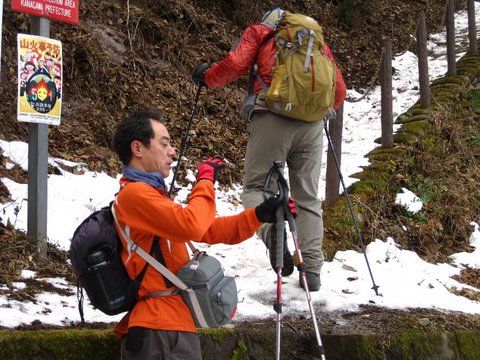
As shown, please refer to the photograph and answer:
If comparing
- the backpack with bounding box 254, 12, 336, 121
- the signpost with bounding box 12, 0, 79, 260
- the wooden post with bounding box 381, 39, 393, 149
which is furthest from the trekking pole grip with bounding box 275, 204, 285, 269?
the wooden post with bounding box 381, 39, 393, 149

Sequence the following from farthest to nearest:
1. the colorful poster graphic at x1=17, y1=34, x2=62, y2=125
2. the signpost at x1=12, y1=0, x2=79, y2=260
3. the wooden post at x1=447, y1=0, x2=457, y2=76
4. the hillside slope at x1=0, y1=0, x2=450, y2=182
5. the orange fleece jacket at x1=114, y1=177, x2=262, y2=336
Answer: the wooden post at x1=447, y1=0, x2=457, y2=76 < the hillside slope at x1=0, y1=0, x2=450, y2=182 < the signpost at x1=12, y1=0, x2=79, y2=260 < the colorful poster graphic at x1=17, y1=34, x2=62, y2=125 < the orange fleece jacket at x1=114, y1=177, x2=262, y2=336

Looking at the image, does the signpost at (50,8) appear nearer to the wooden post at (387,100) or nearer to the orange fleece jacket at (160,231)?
the orange fleece jacket at (160,231)

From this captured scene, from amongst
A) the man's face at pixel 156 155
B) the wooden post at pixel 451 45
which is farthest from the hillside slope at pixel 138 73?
the man's face at pixel 156 155

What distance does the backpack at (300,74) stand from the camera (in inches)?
160

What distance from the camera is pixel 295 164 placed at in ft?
15.0

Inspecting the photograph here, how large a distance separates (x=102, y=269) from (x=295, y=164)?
2.45m

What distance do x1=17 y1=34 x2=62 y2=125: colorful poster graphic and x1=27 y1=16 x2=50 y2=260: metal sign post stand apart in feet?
0.39

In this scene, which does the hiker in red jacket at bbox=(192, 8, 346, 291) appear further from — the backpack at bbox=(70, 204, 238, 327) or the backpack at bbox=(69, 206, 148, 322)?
the backpack at bbox=(69, 206, 148, 322)

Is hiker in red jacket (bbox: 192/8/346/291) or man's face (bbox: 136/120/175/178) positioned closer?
man's face (bbox: 136/120/175/178)

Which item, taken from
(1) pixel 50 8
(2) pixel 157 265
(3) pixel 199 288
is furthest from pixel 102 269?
(1) pixel 50 8

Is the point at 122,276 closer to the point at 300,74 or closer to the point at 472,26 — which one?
the point at 300,74

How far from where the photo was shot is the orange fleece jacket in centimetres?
240

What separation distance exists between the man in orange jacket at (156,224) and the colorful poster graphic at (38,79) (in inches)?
72.1

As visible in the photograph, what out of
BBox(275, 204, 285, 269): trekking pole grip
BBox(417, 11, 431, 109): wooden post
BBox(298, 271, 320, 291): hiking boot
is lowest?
BBox(298, 271, 320, 291): hiking boot
